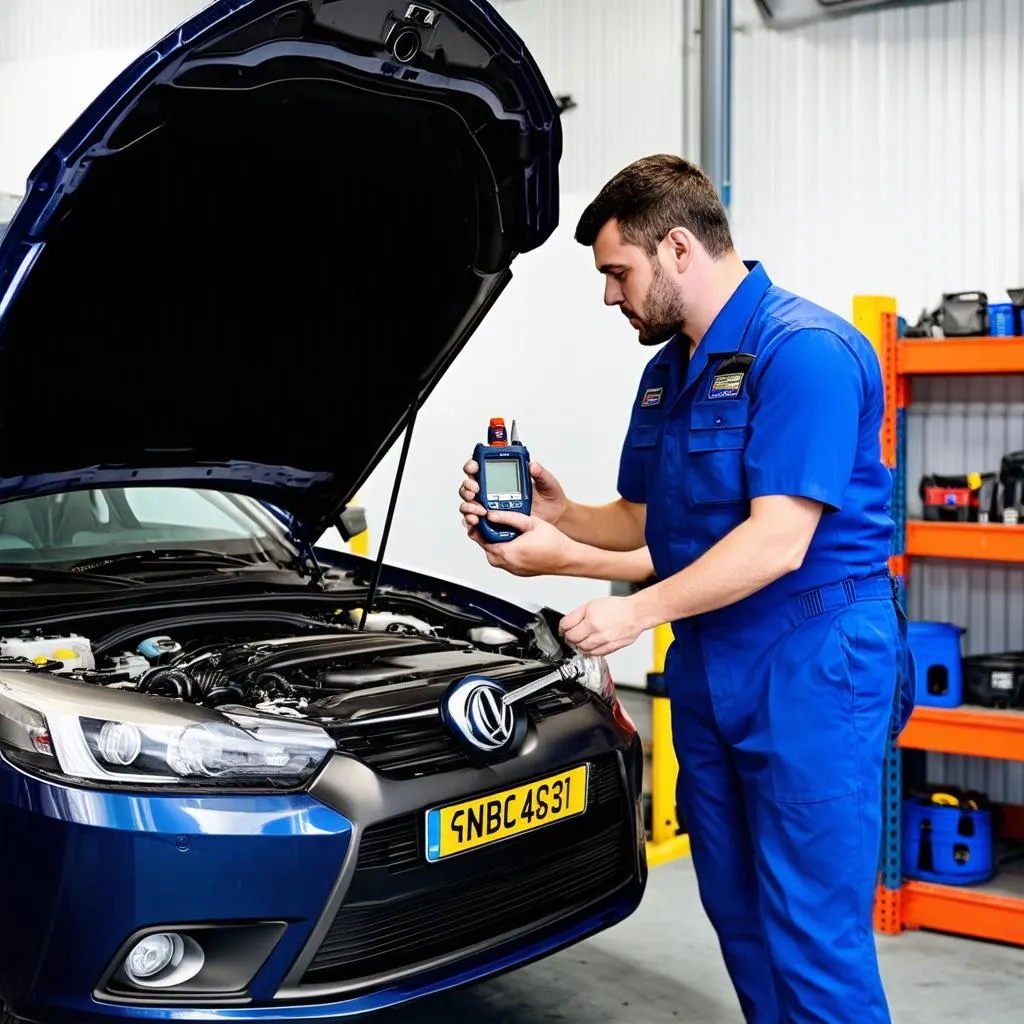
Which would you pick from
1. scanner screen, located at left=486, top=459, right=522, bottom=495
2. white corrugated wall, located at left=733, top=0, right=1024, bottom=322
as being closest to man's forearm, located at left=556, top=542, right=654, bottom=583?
scanner screen, located at left=486, top=459, right=522, bottom=495

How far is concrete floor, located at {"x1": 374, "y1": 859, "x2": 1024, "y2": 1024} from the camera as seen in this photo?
2.67 metres

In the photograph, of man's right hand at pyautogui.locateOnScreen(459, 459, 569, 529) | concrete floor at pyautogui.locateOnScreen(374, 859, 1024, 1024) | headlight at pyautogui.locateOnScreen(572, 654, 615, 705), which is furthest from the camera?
concrete floor at pyautogui.locateOnScreen(374, 859, 1024, 1024)

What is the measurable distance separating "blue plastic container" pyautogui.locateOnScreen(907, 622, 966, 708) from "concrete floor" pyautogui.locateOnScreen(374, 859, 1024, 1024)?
60cm

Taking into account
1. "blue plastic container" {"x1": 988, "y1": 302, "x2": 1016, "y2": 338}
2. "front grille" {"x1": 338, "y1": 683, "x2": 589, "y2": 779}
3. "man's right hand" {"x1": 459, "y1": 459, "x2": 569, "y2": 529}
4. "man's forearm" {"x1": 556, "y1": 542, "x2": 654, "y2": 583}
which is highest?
"blue plastic container" {"x1": 988, "y1": 302, "x2": 1016, "y2": 338}

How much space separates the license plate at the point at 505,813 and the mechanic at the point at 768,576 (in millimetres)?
244

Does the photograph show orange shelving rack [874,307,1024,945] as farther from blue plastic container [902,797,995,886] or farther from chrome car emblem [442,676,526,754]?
chrome car emblem [442,676,526,754]

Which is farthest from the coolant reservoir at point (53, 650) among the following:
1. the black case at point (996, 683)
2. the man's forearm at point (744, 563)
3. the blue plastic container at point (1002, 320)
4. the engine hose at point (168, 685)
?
the blue plastic container at point (1002, 320)

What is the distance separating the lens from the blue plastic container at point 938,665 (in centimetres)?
326

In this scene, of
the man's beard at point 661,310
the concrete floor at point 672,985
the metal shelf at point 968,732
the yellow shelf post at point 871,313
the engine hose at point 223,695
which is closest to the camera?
the man's beard at point 661,310

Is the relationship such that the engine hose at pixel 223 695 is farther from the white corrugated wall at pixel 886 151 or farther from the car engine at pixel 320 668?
the white corrugated wall at pixel 886 151

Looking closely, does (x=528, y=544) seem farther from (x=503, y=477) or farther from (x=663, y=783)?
(x=663, y=783)

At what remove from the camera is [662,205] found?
1942 millimetres

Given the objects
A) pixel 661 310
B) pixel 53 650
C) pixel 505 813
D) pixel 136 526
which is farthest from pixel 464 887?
pixel 136 526

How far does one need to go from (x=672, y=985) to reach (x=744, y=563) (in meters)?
1.42
